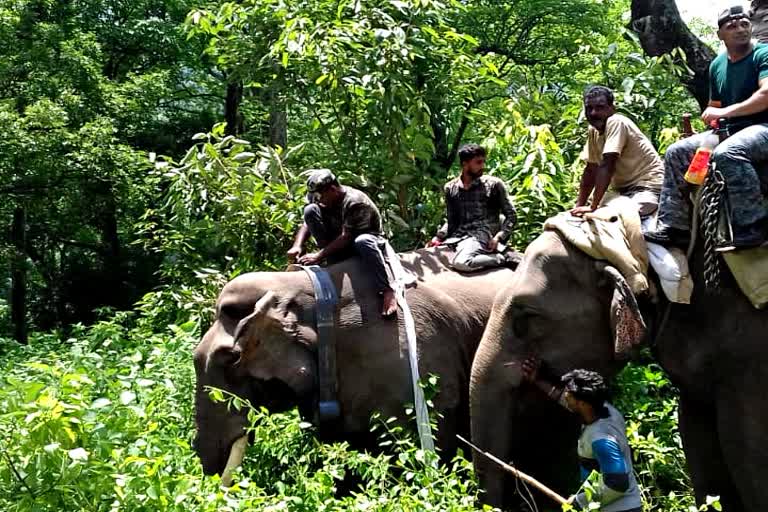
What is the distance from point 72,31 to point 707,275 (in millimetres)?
12847

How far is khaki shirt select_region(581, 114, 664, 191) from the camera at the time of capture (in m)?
5.23

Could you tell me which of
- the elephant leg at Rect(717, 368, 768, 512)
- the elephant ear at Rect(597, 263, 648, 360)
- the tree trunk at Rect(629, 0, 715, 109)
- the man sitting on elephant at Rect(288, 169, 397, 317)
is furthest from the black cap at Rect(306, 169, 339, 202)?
the tree trunk at Rect(629, 0, 715, 109)

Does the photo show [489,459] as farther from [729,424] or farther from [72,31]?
[72,31]

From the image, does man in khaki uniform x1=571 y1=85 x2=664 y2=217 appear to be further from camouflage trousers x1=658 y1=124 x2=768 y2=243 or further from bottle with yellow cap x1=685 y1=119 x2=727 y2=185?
camouflage trousers x1=658 y1=124 x2=768 y2=243

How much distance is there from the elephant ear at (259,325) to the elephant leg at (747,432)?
2.65 meters

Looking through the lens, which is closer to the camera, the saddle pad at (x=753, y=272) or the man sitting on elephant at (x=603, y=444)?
the man sitting on elephant at (x=603, y=444)

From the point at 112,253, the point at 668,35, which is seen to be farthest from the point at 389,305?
the point at 112,253

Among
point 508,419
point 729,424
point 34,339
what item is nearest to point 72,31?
point 34,339

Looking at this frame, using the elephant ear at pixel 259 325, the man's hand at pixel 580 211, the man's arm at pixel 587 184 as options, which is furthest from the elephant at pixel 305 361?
the man's hand at pixel 580 211

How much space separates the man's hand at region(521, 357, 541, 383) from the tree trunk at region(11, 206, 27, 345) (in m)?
10.1

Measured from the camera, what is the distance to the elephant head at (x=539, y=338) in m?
4.81

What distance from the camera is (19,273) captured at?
45.2 ft

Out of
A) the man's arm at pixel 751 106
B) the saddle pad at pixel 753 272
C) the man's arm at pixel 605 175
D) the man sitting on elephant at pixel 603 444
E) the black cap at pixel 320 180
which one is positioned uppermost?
the man's arm at pixel 751 106

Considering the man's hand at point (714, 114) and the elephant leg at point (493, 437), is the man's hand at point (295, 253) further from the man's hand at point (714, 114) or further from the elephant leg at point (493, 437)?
the man's hand at point (714, 114)
